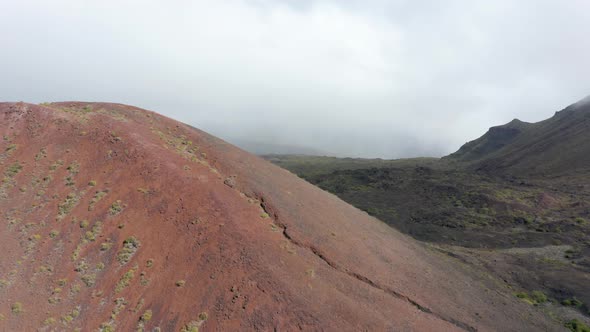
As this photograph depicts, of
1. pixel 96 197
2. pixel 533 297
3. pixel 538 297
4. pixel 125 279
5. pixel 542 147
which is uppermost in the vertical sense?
pixel 542 147

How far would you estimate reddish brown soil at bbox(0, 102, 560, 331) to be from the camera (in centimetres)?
1248

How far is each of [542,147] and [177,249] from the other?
123 metres

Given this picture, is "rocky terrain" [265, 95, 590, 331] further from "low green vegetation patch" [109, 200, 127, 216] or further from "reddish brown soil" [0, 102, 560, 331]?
"low green vegetation patch" [109, 200, 127, 216]

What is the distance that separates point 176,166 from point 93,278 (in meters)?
6.59

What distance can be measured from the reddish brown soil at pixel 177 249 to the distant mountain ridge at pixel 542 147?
87013 millimetres

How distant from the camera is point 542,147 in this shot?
105 metres

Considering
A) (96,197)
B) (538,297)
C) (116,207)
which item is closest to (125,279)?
(116,207)

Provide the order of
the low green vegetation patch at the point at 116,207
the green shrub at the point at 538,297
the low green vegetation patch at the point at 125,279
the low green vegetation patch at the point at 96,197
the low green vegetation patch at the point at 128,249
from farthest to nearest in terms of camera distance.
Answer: the green shrub at the point at 538,297 → the low green vegetation patch at the point at 96,197 → the low green vegetation patch at the point at 116,207 → the low green vegetation patch at the point at 128,249 → the low green vegetation patch at the point at 125,279

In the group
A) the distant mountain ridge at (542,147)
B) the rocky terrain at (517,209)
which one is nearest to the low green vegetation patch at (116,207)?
the rocky terrain at (517,209)

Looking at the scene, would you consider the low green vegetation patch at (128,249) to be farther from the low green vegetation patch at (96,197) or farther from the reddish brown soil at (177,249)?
the low green vegetation patch at (96,197)

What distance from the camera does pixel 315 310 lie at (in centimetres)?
1259

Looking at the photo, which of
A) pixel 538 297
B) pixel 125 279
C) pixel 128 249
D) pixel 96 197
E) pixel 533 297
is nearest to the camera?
pixel 125 279

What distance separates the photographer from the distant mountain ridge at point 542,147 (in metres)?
89.8

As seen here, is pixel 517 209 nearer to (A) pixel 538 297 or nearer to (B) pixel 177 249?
(A) pixel 538 297
